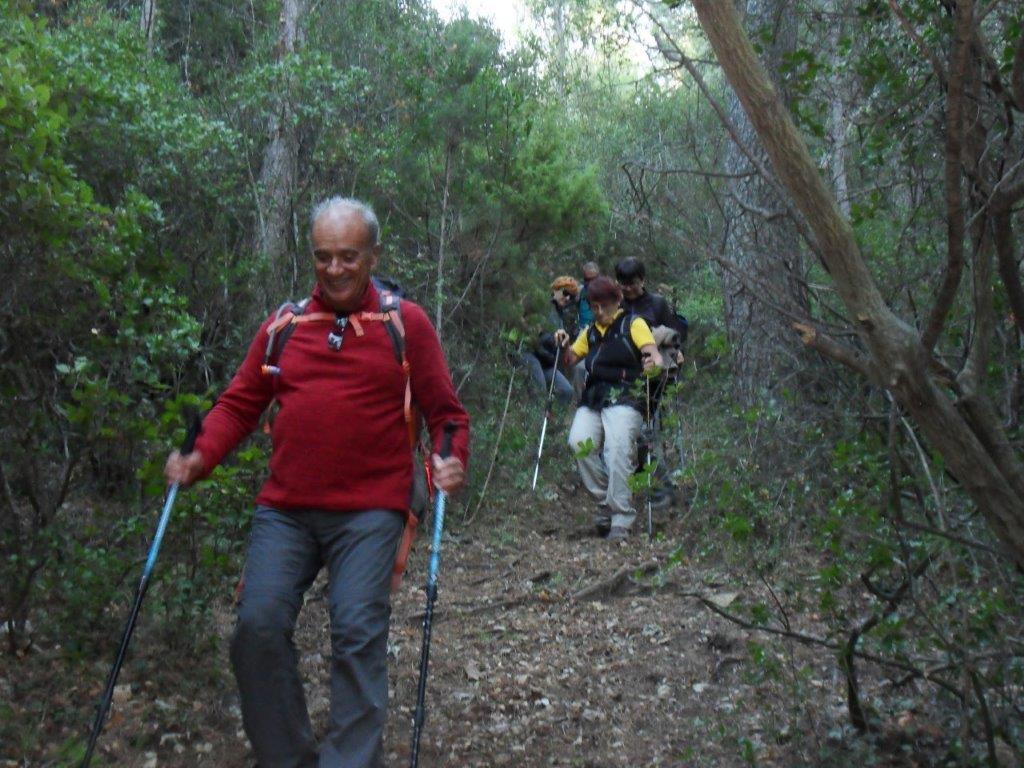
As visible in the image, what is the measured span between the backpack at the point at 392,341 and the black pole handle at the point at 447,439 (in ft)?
0.38

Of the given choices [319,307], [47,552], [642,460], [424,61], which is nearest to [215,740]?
[47,552]

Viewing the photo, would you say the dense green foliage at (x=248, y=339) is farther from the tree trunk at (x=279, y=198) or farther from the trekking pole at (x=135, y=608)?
the trekking pole at (x=135, y=608)

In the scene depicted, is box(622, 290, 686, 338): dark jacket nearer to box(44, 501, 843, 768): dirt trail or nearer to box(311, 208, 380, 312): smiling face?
box(44, 501, 843, 768): dirt trail

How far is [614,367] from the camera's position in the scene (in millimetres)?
9695

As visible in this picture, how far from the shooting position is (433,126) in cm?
1152

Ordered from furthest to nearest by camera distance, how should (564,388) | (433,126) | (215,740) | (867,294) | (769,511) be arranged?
(564,388)
(433,126)
(769,511)
(215,740)
(867,294)

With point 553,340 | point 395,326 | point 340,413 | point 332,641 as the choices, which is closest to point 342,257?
point 395,326

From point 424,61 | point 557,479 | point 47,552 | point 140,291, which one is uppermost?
point 424,61

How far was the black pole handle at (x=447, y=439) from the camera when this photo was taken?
452cm

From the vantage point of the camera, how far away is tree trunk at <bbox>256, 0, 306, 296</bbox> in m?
8.55

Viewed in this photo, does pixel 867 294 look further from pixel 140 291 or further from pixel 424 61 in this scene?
pixel 424 61

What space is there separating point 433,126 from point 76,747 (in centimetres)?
792

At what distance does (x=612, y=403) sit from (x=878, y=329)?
632 centimetres

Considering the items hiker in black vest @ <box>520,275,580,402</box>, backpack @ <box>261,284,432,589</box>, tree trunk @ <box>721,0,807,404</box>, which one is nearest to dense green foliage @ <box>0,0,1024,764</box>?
tree trunk @ <box>721,0,807,404</box>
